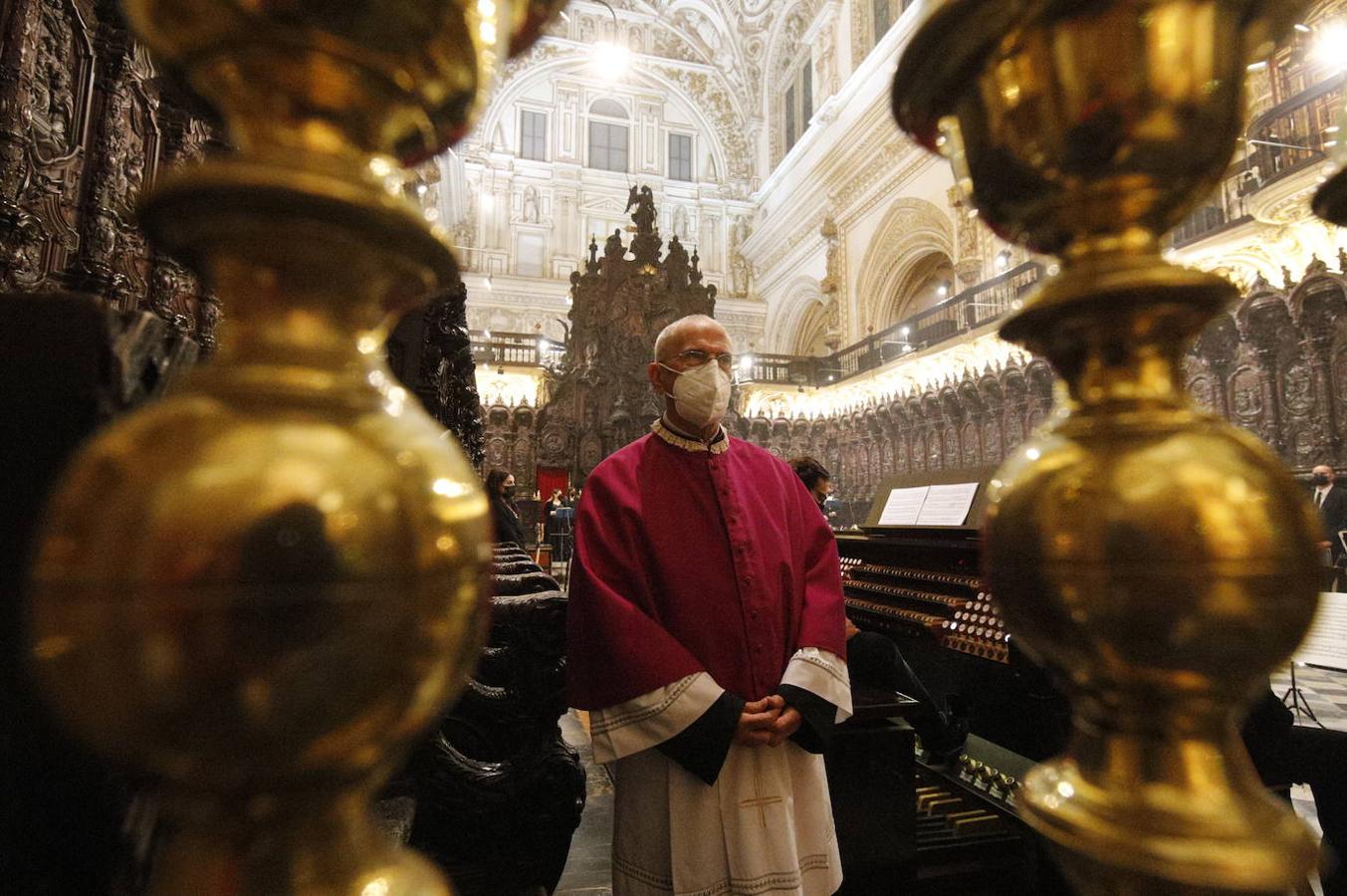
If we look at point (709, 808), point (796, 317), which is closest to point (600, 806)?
point (709, 808)

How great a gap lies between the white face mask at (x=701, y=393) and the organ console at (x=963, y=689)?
1.01 metres

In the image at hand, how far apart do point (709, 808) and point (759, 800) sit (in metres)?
0.10

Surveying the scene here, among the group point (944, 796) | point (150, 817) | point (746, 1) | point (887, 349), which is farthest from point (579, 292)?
point (746, 1)

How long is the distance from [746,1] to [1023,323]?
82.2 ft

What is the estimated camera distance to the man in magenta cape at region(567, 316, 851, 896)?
1.20 metres

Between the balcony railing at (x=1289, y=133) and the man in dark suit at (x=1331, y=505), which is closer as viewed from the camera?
the man in dark suit at (x=1331, y=505)

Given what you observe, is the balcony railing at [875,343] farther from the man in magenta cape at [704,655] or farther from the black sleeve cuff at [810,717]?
the black sleeve cuff at [810,717]

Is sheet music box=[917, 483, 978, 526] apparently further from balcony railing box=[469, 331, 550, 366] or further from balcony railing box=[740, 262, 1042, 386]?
balcony railing box=[469, 331, 550, 366]

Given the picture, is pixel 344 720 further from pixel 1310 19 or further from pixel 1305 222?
pixel 1310 19

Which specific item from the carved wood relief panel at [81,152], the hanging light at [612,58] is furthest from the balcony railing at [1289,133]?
the hanging light at [612,58]

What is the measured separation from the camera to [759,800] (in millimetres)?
1257

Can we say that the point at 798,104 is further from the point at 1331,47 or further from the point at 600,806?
the point at 600,806

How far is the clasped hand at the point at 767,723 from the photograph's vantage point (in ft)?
3.95

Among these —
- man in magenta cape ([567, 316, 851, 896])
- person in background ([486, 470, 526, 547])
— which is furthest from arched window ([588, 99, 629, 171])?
man in magenta cape ([567, 316, 851, 896])
